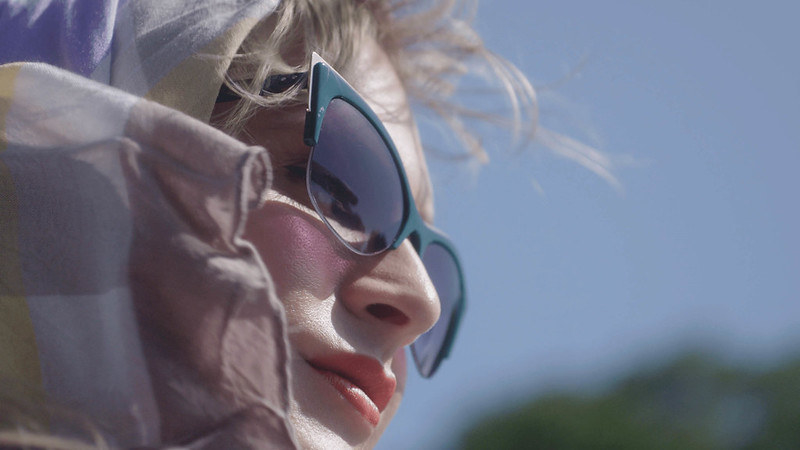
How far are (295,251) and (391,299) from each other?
21 cm

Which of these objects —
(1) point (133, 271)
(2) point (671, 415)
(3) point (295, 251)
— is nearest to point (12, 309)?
(1) point (133, 271)

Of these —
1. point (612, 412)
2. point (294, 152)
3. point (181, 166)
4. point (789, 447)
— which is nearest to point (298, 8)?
point (294, 152)

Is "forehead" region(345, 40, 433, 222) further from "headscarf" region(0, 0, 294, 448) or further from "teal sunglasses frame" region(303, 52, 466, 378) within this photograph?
"headscarf" region(0, 0, 294, 448)

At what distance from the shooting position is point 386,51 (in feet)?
6.61

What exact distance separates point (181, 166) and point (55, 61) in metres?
0.46

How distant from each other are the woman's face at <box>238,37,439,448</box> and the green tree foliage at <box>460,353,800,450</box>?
65.4 feet

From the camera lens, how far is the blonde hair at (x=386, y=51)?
156 centimetres

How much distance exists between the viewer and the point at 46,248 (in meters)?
1.18

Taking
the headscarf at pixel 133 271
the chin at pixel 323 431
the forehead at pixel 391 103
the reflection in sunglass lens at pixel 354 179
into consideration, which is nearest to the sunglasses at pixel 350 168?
the reflection in sunglass lens at pixel 354 179

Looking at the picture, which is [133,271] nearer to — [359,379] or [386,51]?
[359,379]

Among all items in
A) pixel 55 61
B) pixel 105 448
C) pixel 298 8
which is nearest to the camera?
pixel 105 448

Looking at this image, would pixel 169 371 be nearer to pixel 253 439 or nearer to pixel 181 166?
pixel 253 439

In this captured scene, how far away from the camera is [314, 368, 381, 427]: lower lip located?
4.76 feet

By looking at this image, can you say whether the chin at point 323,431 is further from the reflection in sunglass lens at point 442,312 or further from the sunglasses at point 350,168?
the reflection in sunglass lens at point 442,312
